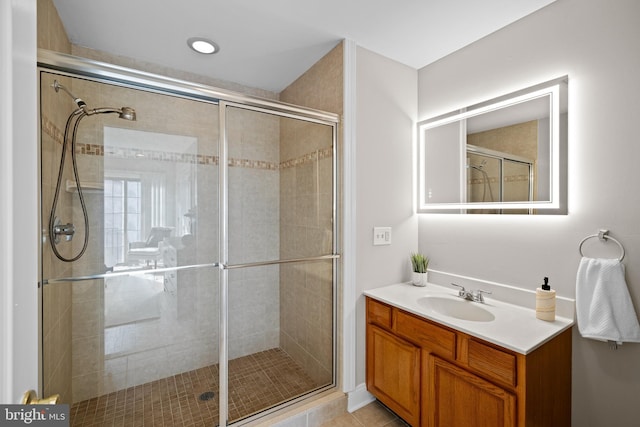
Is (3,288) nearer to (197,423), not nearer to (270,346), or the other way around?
(197,423)

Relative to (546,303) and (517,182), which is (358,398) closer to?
(546,303)

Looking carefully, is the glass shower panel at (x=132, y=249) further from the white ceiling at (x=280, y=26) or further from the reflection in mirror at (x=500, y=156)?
the reflection in mirror at (x=500, y=156)

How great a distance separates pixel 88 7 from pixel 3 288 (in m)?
1.89

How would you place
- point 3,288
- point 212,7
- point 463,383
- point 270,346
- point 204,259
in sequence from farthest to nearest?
point 270,346, point 204,259, point 212,7, point 463,383, point 3,288

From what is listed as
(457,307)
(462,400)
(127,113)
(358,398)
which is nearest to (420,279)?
(457,307)

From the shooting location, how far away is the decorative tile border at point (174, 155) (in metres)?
1.39

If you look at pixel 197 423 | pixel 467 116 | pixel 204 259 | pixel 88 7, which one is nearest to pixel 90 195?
pixel 204 259

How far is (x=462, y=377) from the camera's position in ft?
A: 4.58

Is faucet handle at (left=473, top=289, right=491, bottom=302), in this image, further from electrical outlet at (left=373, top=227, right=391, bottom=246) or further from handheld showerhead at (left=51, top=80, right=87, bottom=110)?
handheld showerhead at (left=51, top=80, right=87, bottom=110)

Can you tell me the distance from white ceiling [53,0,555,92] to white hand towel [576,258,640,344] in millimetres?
1432

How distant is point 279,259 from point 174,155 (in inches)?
36.3

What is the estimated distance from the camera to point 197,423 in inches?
64.7

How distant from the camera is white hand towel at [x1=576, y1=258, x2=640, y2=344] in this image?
126 cm

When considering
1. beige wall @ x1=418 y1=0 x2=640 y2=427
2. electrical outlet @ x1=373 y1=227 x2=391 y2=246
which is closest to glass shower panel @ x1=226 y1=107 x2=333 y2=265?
electrical outlet @ x1=373 y1=227 x2=391 y2=246
